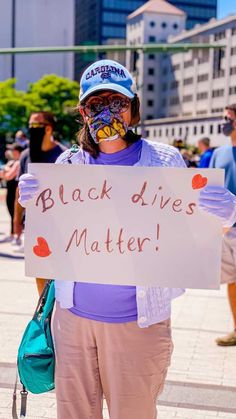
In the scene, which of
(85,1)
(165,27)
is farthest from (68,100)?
(85,1)

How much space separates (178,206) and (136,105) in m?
0.45

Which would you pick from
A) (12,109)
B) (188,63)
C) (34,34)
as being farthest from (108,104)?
(34,34)

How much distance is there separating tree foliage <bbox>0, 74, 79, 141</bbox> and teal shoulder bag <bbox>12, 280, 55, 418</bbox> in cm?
5727

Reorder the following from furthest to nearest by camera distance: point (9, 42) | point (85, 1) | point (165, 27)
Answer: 1. point (85, 1)
2. point (165, 27)
3. point (9, 42)

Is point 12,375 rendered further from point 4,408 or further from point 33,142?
point 33,142

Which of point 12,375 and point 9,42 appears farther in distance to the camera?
point 9,42

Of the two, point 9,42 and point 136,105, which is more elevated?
point 9,42

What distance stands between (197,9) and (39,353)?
127128mm

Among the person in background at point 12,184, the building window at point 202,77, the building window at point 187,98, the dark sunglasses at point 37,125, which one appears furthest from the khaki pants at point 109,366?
the building window at point 187,98

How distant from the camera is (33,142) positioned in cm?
520

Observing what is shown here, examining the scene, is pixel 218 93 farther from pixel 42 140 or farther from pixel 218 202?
pixel 218 202

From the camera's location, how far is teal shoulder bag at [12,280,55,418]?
2.54 meters

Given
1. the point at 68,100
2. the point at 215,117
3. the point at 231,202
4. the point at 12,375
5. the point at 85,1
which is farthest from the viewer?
the point at 85,1

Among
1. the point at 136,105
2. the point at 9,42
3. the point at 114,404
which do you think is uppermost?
the point at 9,42
